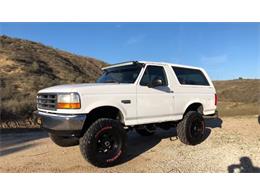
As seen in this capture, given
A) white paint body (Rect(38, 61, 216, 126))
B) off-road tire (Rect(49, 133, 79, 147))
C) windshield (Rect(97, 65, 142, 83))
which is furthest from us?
off-road tire (Rect(49, 133, 79, 147))

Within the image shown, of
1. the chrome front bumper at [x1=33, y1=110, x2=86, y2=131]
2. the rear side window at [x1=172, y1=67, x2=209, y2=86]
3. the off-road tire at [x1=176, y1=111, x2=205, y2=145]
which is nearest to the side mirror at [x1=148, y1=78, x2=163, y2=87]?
the rear side window at [x1=172, y1=67, x2=209, y2=86]

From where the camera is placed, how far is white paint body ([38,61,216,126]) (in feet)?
16.3

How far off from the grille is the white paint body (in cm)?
10

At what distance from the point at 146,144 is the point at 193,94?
5.90 ft

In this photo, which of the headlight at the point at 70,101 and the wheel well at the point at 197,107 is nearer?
the headlight at the point at 70,101

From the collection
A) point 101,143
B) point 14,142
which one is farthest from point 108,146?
point 14,142

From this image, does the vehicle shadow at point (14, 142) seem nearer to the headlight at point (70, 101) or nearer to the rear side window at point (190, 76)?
the headlight at point (70, 101)

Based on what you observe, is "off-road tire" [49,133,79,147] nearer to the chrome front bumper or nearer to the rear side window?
the chrome front bumper

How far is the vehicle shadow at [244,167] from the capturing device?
16.1 feet

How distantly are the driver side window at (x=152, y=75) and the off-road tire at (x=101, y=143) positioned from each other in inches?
49.0

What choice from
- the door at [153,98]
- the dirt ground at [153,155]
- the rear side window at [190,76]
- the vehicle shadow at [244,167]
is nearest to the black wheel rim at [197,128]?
the dirt ground at [153,155]

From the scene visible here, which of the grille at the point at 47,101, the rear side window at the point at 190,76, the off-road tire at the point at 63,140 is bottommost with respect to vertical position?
the off-road tire at the point at 63,140

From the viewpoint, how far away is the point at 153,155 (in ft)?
19.6
